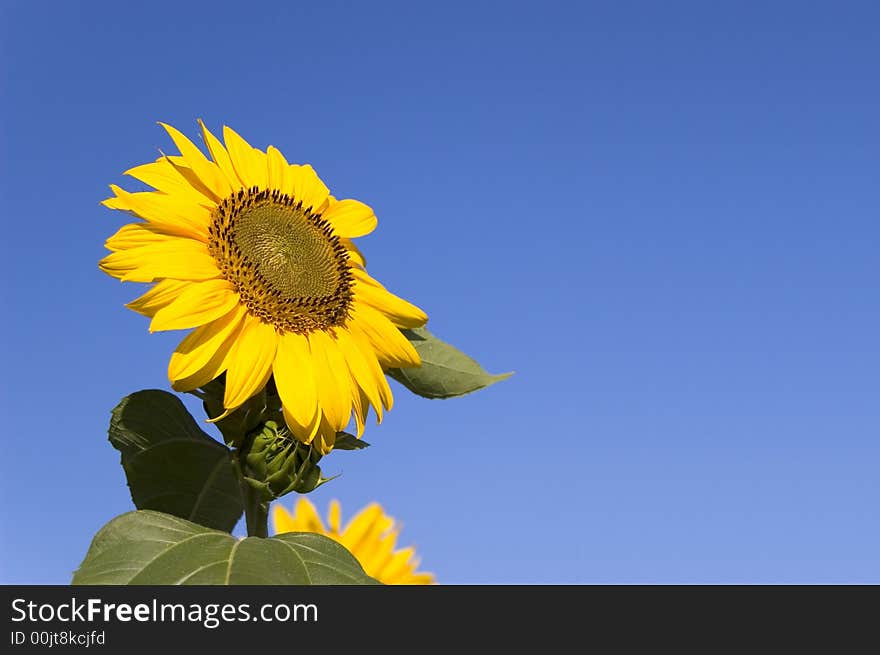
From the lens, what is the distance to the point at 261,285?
2.56 metres

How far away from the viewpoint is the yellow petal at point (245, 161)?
272 cm

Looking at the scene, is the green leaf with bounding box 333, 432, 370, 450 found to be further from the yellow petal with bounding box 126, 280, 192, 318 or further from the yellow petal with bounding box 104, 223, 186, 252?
the yellow petal with bounding box 104, 223, 186, 252

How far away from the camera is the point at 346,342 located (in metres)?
2.61

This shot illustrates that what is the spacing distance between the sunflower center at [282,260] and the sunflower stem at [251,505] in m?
0.36

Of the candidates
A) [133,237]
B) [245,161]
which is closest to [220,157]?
[245,161]

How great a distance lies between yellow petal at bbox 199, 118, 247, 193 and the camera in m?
2.67

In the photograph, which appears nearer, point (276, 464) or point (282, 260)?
point (276, 464)

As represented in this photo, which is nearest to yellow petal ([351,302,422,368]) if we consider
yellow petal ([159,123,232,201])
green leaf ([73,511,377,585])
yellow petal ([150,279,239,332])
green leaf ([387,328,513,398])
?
green leaf ([387,328,513,398])

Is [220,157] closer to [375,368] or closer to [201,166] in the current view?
[201,166]

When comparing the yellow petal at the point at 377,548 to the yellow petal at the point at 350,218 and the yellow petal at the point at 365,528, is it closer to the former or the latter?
the yellow petal at the point at 365,528

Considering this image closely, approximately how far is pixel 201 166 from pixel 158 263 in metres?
0.35

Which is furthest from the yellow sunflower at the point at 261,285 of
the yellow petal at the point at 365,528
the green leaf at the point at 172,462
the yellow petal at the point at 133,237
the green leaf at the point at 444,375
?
the yellow petal at the point at 365,528
